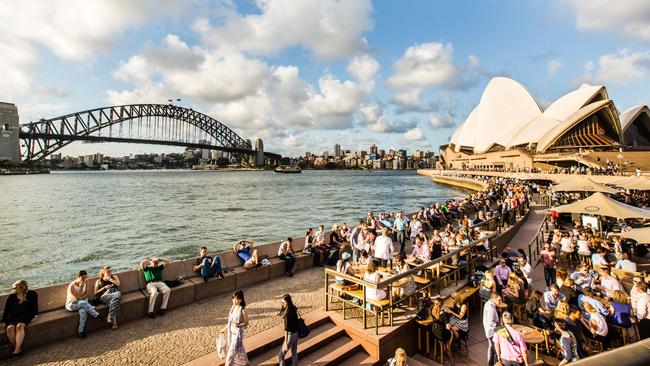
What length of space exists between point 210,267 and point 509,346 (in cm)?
581

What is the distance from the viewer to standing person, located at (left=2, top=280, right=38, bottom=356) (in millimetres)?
4902

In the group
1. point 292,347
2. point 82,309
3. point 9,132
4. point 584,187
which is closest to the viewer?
point 292,347

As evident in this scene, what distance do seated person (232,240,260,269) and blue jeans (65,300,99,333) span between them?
3152mm

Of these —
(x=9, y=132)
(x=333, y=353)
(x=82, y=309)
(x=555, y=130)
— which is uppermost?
(x=9, y=132)

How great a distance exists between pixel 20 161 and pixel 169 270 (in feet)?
415

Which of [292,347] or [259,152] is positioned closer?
[292,347]

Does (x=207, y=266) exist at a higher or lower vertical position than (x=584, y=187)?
lower

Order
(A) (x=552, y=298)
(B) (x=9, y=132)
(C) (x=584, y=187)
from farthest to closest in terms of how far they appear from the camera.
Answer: (B) (x=9, y=132) < (C) (x=584, y=187) < (A) (x=552, y=298)

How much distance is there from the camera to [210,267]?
24.2 feet

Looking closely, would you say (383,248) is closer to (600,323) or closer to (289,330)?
(289,330)

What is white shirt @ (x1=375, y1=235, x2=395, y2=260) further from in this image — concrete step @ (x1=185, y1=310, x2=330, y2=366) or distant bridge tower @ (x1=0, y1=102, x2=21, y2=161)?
distant bridge tower @ (x1=0, y1=102, x2=21, y2=161)

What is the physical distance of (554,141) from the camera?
5419 centimetres

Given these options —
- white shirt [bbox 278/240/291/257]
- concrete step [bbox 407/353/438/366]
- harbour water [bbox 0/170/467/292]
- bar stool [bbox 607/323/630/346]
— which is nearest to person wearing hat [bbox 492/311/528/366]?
concrete step [bbox 407/353/438/366]

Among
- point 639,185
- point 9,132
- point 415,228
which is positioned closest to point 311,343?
point 415,228
